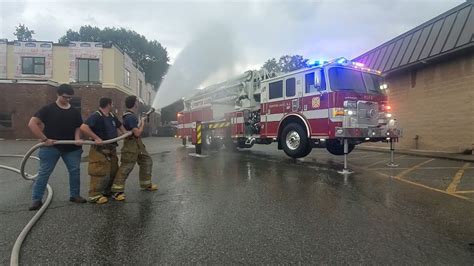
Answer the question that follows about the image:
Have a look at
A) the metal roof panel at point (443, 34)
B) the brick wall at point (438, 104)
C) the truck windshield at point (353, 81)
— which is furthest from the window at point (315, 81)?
the brick wall at point (438, 104)

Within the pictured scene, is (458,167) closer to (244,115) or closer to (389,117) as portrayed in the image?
(389,117)

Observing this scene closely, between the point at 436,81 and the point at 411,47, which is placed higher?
the point at 411,47

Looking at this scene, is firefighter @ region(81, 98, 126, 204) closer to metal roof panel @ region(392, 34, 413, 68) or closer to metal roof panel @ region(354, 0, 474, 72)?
metal roof panel @ region(354, 0, 474, 72)

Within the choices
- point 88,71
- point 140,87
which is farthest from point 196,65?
point 140,87

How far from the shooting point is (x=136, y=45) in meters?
53.9

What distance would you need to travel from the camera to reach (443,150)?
13.9m

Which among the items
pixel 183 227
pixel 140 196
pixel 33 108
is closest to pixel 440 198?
pixel 183 227

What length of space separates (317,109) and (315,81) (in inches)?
30.8

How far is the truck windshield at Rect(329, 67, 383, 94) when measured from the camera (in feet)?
32.3

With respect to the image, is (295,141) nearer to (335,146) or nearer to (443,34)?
(335,146)

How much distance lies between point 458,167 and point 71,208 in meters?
9.41

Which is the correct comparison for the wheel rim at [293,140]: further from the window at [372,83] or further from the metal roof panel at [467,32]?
the metal roof panel at [467,32]

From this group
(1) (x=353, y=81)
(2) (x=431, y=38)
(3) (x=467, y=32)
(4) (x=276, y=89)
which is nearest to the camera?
(1) (x=353, y=81)

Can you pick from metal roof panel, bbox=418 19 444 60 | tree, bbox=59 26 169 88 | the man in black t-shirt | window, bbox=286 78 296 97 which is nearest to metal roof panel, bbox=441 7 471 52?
metal roof panel, bbox=418 19 444 60
